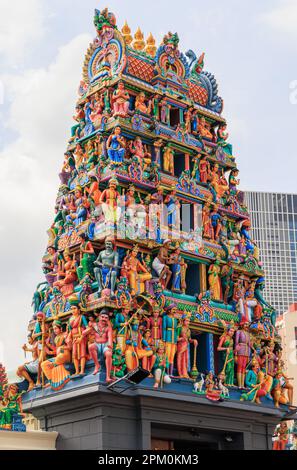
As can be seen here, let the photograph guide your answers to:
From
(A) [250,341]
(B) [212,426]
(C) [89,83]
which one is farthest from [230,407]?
(C) [89,83]

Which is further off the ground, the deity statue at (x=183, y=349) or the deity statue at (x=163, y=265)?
the deity statue at (x=163, y=265)

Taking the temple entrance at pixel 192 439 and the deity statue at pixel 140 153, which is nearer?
the temple entrance at pixel 192 439

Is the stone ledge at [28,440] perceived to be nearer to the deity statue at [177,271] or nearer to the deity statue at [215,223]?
the deity statue at [177,271]

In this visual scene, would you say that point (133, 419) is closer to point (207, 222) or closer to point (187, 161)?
point (207, 222)

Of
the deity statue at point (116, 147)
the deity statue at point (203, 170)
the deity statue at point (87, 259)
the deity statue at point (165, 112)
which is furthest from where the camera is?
the deity statue at point (203, 170)

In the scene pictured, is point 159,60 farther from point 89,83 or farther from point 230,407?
point 230,407

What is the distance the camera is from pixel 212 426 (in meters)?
34.0

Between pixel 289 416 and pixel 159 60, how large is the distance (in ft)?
54.6

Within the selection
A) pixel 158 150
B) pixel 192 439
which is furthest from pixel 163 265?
pixel 192 439

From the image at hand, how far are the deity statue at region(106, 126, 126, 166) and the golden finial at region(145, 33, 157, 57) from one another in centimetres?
563

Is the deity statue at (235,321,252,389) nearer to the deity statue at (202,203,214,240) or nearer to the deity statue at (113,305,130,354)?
the deity statue at (202,203,214,240)

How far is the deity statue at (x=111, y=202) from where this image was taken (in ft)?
111

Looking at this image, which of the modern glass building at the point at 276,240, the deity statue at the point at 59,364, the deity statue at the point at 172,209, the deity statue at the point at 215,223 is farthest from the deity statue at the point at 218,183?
the modern glass building at the point at 276,240

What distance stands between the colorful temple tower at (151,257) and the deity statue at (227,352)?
0.05 meters
